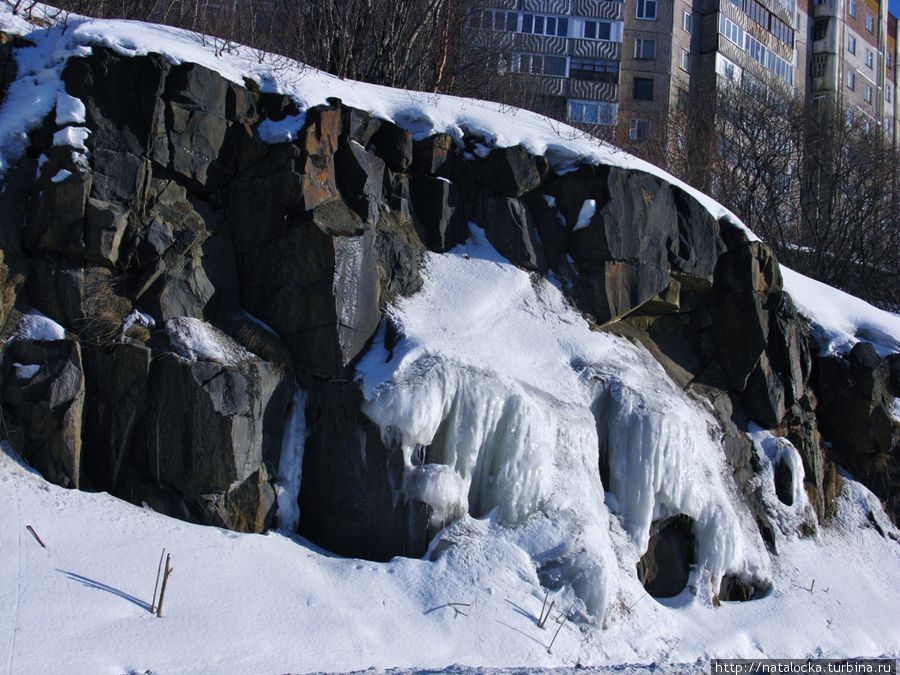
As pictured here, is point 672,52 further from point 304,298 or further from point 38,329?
point 38,329

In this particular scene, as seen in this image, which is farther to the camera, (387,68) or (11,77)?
(387,68)

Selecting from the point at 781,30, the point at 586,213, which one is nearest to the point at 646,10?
the point at 781,30

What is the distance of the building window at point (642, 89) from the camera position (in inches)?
1590

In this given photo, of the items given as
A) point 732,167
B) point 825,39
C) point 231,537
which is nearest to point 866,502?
point 231,537

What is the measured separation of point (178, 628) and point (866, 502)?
10.1 m

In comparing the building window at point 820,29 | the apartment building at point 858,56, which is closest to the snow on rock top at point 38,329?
the apartment building at point 858,56

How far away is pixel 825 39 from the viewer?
45.2 metres

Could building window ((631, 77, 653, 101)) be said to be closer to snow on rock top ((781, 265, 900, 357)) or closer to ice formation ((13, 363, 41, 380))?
snow on rock top ((781, 265, 900, 357))

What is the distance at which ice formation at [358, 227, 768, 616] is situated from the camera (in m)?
10.3

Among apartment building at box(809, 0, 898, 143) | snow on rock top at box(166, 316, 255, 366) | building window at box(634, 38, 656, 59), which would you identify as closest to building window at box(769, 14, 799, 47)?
apartment building at box(809, 0, 898, 143)

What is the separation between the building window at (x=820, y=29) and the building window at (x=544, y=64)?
604 inches

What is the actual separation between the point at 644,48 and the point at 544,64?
611 centimetres

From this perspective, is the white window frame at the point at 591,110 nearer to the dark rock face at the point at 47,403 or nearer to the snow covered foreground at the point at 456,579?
the snow covered foreground at the point at 456,579

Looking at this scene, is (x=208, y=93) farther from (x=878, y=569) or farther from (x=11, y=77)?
(x=878, y=569)
